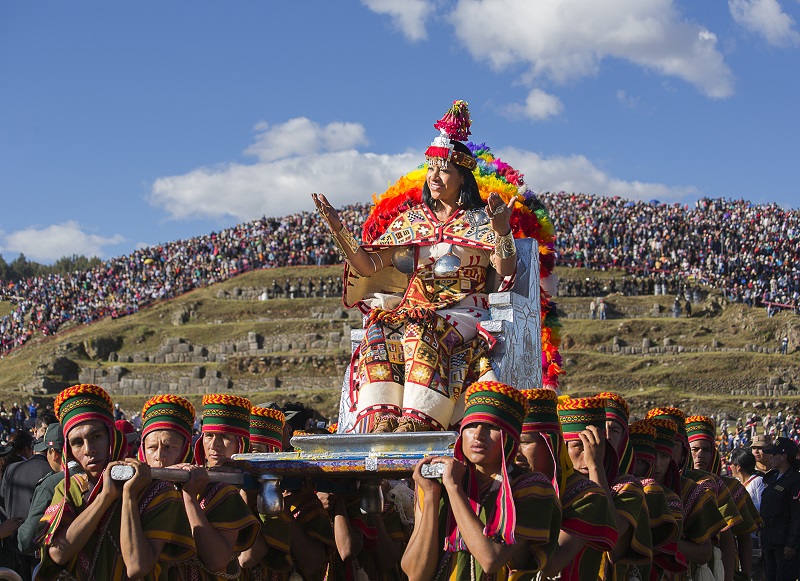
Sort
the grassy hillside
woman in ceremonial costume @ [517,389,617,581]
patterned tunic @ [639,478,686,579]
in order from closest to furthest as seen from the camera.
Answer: woman in ceremonial costume @ [517,389,617,581] < patterned tunic @ [639,478,686,579] < the grassy hillside

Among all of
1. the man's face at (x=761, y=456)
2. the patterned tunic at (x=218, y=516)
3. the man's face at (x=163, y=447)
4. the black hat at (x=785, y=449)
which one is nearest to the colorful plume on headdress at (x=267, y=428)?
the patterned tunic at (x=218, y=516)

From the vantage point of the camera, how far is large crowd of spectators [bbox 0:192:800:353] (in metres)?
52.9

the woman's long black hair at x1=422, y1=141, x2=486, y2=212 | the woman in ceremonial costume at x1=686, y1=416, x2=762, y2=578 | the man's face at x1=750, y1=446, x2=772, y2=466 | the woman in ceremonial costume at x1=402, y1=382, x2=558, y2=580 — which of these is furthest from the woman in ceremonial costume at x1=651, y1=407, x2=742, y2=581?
the man's face at x1=750, y1=446, x2=772, y2=466

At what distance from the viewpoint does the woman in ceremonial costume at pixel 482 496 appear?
15.0ft

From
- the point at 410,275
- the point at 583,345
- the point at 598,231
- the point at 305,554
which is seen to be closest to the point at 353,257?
the point at 410,275

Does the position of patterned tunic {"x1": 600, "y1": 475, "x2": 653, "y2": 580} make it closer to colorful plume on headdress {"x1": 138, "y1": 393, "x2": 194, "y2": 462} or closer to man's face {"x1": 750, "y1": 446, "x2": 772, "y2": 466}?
colorful plume on headdress {"x1": 138, "y1": 393, "x2": 194, "y2": 462}

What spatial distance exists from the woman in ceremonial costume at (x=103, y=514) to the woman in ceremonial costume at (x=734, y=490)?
186 inches

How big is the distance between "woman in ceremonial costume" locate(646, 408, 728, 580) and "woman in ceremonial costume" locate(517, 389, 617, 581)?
1906 millimetres

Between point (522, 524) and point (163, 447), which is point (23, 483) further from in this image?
point (522, 524)

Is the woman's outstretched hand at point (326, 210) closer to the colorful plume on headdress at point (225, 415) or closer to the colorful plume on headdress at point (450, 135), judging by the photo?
the colorful plume on headdress at point (450, 135)

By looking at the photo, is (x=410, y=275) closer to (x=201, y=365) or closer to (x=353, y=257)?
(x=353, y=257)

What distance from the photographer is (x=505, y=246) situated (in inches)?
334

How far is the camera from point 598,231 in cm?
5866

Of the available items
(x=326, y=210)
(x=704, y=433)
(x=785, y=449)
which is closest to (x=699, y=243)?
(x=785, y=449)
